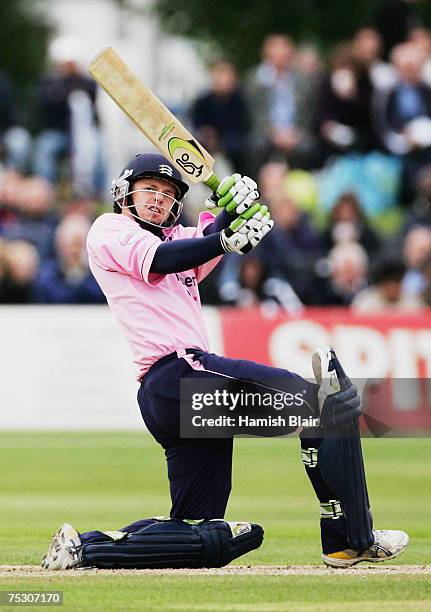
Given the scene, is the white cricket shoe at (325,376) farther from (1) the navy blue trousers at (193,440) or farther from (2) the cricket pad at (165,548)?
(2) the cricket pad at (165,548)

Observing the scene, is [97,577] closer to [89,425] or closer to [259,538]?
[259,538]

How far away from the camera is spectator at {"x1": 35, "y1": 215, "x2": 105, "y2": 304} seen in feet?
49.4

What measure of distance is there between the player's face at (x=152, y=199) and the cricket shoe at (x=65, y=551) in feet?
5.26

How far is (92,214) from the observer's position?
16.8m

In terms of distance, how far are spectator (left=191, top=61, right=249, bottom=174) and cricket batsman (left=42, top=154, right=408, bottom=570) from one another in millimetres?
9817

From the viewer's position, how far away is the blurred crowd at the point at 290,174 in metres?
Result: 15.4

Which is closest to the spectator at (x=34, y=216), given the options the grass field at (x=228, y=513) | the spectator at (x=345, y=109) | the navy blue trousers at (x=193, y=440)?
the grass field at (x=228, y=513)

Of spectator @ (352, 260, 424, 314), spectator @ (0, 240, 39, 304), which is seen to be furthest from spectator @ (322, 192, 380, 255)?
spectator @ (0, 240, 39, 304)

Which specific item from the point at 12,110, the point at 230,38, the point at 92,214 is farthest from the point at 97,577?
the point at 230,38

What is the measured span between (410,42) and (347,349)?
4457 millimetres

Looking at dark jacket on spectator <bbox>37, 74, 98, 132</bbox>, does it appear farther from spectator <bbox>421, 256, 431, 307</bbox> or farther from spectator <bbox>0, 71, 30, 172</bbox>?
spectator <bbox>421, 256, 431, 307</bbox>

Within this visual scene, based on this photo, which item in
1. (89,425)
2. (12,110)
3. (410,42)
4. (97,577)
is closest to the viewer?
(97,577)

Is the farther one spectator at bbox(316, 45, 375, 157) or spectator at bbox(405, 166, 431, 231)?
spectator at bbox(316, 45, 375, 157)

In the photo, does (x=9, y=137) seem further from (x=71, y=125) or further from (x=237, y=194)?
(x=237, y=194)
